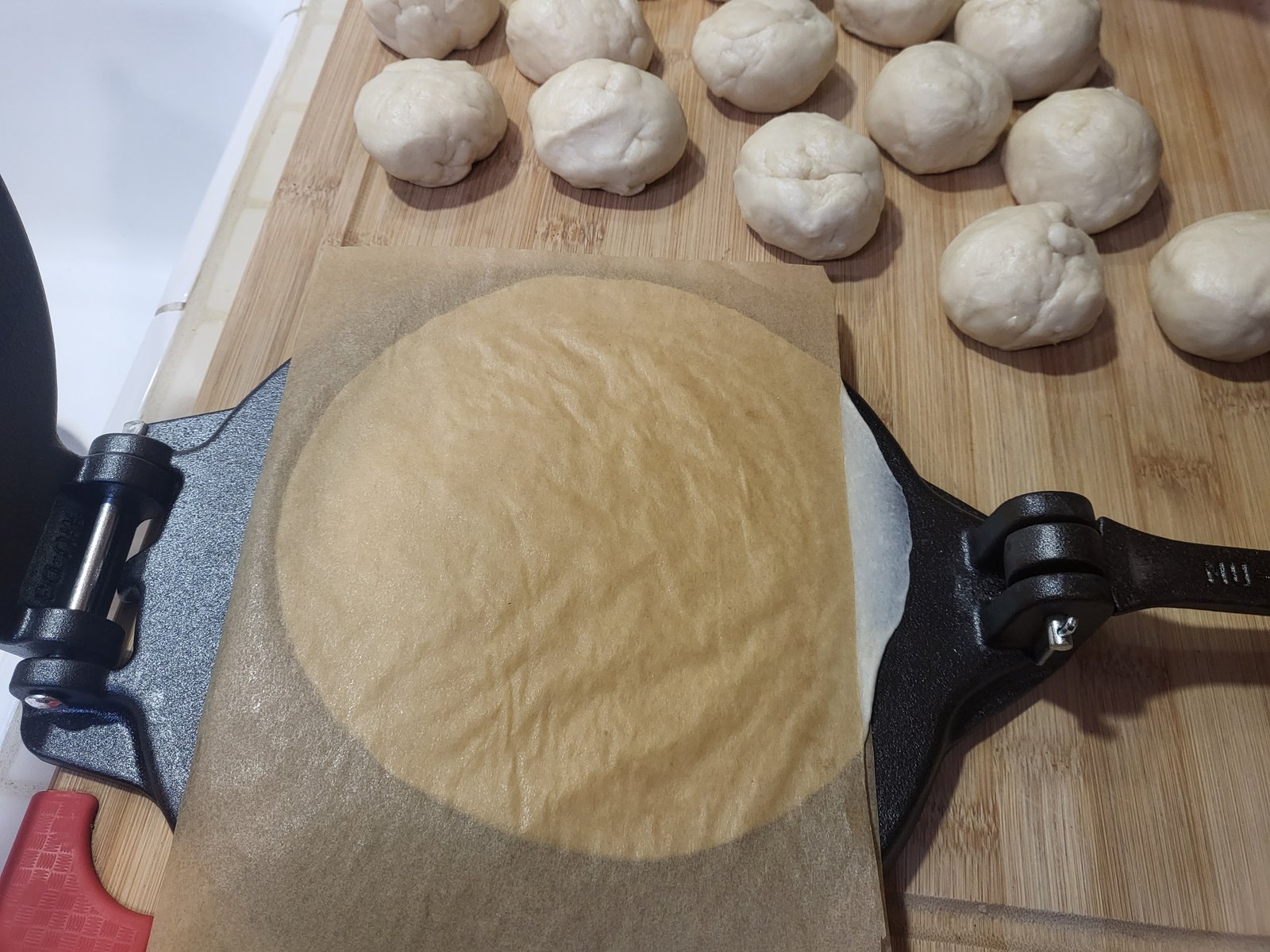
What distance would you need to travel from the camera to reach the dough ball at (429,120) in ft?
3.74

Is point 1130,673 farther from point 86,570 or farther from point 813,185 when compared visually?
point 86,570

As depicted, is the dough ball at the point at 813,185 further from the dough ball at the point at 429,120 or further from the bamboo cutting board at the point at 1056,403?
the dough ball at the point at 429,120

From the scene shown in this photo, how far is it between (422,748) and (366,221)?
0.80 metres

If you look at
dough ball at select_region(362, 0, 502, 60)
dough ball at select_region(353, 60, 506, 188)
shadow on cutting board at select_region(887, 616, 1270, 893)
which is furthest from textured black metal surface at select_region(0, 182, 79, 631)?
shadow on cutting board at select_region(887, 616, 1270, 893)

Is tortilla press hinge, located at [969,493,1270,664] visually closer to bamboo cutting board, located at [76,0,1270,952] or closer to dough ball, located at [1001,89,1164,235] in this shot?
bamboo cutting board, located at [76,0,1270,952]

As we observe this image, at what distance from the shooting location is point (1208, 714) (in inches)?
36.4

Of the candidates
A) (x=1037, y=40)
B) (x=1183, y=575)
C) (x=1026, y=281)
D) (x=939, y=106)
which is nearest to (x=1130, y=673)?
(x=1183, y=575)

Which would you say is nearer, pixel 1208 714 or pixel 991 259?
pixel 1208 714

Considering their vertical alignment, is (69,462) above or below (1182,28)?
above

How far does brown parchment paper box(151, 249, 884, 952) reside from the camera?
76 cm

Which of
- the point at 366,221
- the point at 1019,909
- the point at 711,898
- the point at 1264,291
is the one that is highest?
the point at 366,221

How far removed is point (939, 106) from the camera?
1.13 meters

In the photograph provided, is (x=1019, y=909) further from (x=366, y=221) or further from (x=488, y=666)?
(x=366, y=221)

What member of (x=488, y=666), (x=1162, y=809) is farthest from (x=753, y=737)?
(x=1162, y=809)
